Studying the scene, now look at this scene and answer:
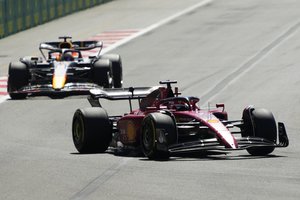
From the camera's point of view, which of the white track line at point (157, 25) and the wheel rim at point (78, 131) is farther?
the white track line at point (157, 25)

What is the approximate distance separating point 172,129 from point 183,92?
42.0 ft

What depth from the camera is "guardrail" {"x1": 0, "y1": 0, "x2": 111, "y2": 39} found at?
4400cm

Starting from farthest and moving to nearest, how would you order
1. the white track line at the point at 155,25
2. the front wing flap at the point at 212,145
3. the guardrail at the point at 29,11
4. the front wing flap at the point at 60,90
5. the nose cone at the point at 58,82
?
1. the guardrail at the point at 29,11
2. the white track line at the point at 155,25
3. the nose cone at the point at 58,82
4. the front wing flap at the point at 60,90
5. the front wing flap at the point at 212,145

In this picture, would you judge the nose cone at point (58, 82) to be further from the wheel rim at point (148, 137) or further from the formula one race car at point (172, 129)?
the wheel rim at point (148, 137)

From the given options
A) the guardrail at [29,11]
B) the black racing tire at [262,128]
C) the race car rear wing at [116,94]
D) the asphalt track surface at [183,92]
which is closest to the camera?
the asphalt track surface at [183,92]

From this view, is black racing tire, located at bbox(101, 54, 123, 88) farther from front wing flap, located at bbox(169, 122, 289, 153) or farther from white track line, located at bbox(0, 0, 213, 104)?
front wing flap, located at bbox(169, 122, 289, 153)

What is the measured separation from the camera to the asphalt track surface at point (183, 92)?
1479 centimetres

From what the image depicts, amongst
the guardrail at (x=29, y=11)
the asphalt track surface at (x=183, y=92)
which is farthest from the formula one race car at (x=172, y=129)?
the guardrail at (x=29, y=11)

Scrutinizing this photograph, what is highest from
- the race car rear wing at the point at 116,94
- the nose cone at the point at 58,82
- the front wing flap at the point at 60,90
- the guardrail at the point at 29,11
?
the guardrail at the point at 29,11

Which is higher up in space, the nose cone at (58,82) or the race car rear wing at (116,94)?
the race car rear wing at (116,94)

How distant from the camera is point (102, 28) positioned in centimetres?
4634

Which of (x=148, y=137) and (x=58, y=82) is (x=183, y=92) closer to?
(x=58, y=82)

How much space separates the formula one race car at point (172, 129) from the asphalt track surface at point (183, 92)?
0.25m

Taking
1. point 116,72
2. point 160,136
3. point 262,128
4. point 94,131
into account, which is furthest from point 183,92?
point 160,136
